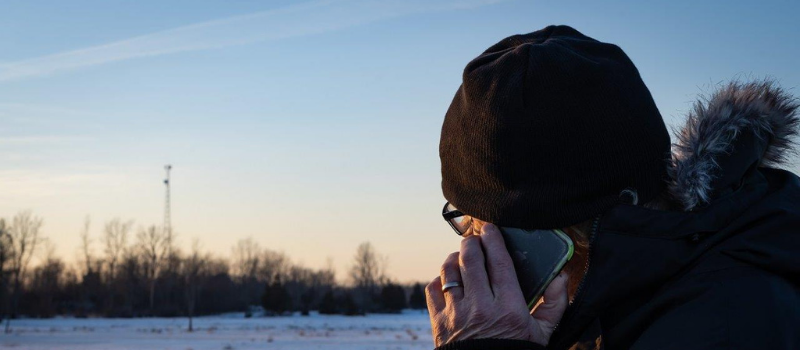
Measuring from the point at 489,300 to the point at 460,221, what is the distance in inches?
13.4

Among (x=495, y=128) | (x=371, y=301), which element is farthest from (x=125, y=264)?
(x=495, y=128)

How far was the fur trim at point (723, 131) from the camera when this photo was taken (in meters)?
1.46

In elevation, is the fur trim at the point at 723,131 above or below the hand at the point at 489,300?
above

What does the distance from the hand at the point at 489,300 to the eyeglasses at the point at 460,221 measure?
0.15 m

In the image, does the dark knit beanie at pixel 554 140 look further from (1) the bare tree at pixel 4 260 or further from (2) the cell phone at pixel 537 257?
(1) the bare tree at pixel 4 260

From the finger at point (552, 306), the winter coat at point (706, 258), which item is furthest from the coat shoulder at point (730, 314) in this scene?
the finger at point (552, 306)

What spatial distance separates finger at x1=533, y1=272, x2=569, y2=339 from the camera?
1479mm

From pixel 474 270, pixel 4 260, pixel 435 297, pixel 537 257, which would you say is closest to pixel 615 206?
pixel 537 257

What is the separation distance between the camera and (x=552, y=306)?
1.49m

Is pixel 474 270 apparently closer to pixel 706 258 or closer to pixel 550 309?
pixel 550 309

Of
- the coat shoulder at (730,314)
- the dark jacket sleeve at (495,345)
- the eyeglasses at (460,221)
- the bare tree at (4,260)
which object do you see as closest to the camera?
the coat shoulder at (730,314)

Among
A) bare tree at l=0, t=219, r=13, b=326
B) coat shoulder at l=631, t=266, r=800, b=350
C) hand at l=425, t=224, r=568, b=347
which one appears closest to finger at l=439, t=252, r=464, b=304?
hand at l=425, t=224, r=568, b=347

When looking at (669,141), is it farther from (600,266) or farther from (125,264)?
(125,264)

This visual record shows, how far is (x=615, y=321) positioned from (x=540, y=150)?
1.15 feet
